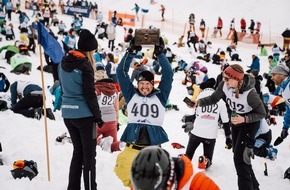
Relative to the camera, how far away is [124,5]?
45750 millimetres

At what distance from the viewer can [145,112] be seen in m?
3.48

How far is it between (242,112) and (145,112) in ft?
4.16

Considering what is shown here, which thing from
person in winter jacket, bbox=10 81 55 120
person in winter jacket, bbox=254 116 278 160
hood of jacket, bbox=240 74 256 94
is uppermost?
hood of jacket, bbox=240 74 256 94

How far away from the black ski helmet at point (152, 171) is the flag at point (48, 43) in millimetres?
3171

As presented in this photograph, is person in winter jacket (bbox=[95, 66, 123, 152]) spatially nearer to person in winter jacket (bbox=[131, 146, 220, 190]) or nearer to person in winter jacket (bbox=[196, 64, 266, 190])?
person in winter jacket (bbox=[196, 64, 266, 190])

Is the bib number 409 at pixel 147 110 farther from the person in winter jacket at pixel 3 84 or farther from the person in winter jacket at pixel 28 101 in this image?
the person in winter jacket at pixel 3 84

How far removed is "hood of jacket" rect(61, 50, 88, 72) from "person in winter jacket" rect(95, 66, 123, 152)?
208 cm

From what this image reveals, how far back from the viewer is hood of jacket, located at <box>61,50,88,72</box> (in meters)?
3.45

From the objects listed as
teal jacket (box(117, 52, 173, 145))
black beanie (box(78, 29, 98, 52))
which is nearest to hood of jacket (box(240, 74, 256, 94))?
teal jacket (box(117, 52, 173, 145))

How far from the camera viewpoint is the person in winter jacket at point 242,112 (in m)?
3.78

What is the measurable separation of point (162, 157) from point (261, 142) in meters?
4.49

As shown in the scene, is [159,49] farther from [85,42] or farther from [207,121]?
[207,121]

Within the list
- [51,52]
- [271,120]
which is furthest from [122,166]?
[271,120]

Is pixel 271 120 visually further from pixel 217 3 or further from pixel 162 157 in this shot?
pixel 217 3
